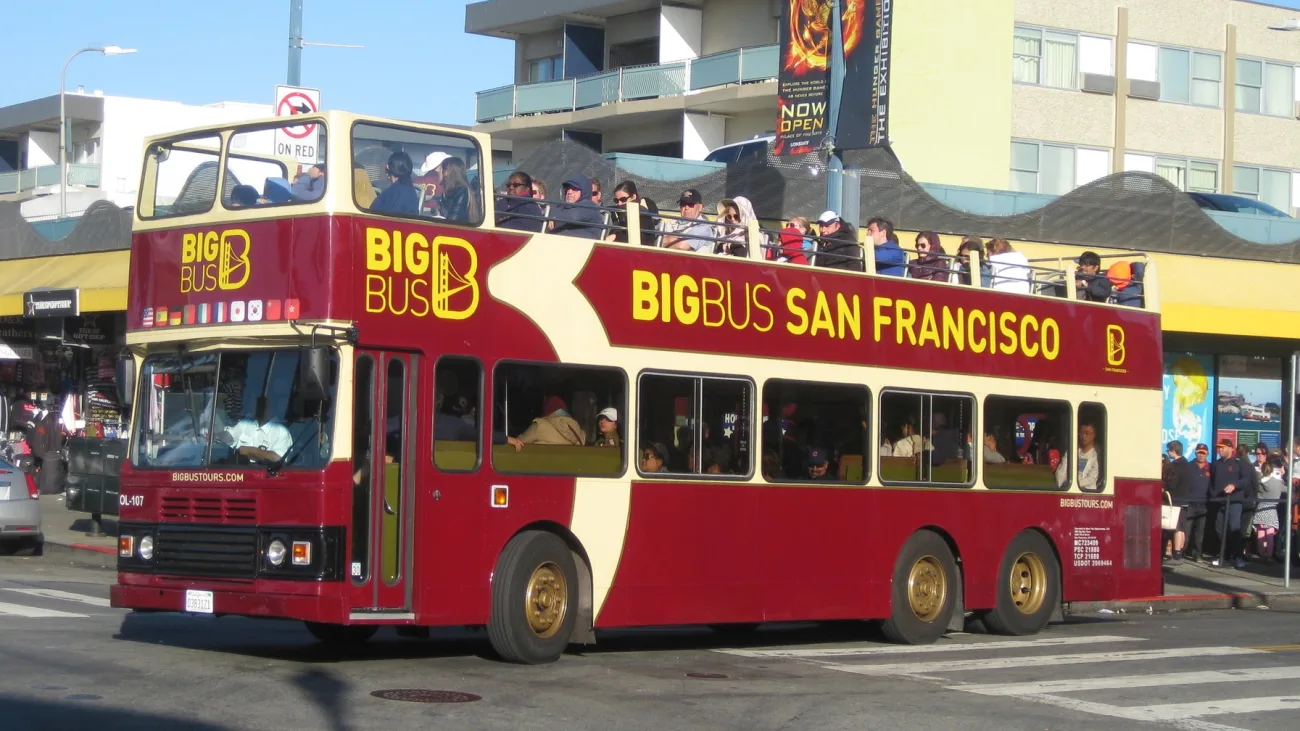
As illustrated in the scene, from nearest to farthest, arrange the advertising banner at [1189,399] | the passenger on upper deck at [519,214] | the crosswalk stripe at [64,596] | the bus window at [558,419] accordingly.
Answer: the bus window at [558,419] → the passenger on upper deck at [519,214] → the crosswalk stripe at [64,596] → the advertising banner at [1189,399]

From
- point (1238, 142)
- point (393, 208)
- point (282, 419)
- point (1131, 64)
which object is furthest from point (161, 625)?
point (1238, 142)

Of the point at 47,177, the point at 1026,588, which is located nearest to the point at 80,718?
the point at 1026,588

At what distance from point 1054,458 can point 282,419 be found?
872cm

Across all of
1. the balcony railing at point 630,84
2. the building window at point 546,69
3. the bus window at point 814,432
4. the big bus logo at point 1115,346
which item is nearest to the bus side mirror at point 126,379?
the bus window at point 814,432

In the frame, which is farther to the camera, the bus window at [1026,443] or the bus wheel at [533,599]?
the bus window at [1026,443]

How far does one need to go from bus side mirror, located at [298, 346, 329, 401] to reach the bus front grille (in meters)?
1.15

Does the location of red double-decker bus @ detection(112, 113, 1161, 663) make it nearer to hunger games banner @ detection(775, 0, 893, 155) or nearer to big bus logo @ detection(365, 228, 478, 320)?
big bus logo @ detection(365, 228, 478, 320)

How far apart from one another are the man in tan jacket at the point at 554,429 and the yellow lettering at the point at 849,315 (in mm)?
3314

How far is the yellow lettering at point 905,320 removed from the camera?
15383 mm

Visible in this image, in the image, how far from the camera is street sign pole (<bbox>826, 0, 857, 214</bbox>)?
22734 mm

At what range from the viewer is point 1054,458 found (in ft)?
55.6

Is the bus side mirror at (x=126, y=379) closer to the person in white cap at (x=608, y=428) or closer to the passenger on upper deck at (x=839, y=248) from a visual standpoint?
the person in white cap at (x=608, y=428)

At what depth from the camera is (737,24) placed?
41844mm

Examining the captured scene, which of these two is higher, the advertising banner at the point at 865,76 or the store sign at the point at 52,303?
the advertising banner at the point at 865,76
